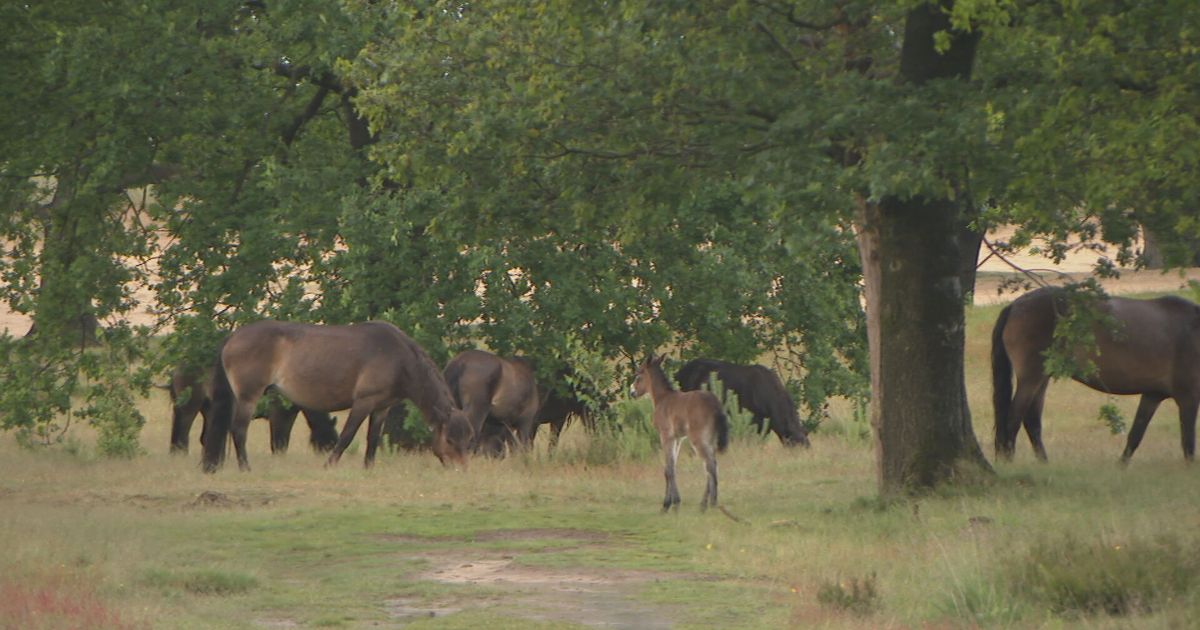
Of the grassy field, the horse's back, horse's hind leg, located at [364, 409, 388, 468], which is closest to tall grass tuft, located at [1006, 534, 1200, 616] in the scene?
the grassy field

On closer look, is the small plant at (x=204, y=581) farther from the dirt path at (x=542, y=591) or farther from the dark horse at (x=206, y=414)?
the dark horse at (x=206, y=414)

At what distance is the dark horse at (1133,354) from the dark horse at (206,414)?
10.7 meters

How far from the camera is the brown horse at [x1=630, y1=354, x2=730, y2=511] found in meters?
15.6

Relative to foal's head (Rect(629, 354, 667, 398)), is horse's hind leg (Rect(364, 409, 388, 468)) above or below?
below

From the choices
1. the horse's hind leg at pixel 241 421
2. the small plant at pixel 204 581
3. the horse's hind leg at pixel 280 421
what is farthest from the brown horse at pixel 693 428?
the horse's hind leg at pixel 280 421

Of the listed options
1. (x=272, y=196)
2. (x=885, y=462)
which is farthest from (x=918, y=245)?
(x=272, y=196)

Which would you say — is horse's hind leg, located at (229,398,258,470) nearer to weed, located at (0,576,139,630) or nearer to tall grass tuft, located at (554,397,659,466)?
tall grass tuft, located at (554,397,659,466)

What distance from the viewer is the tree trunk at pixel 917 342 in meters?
15.4

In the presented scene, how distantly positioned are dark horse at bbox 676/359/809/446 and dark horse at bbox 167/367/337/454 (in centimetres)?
562

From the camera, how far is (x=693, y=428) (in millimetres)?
15719

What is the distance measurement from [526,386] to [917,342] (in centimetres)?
881

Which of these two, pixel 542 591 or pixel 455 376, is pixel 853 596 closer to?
pixel 542 591

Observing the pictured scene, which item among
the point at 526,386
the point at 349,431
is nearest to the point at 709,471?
the point at 349,431

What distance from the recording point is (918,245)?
50.6 feet
